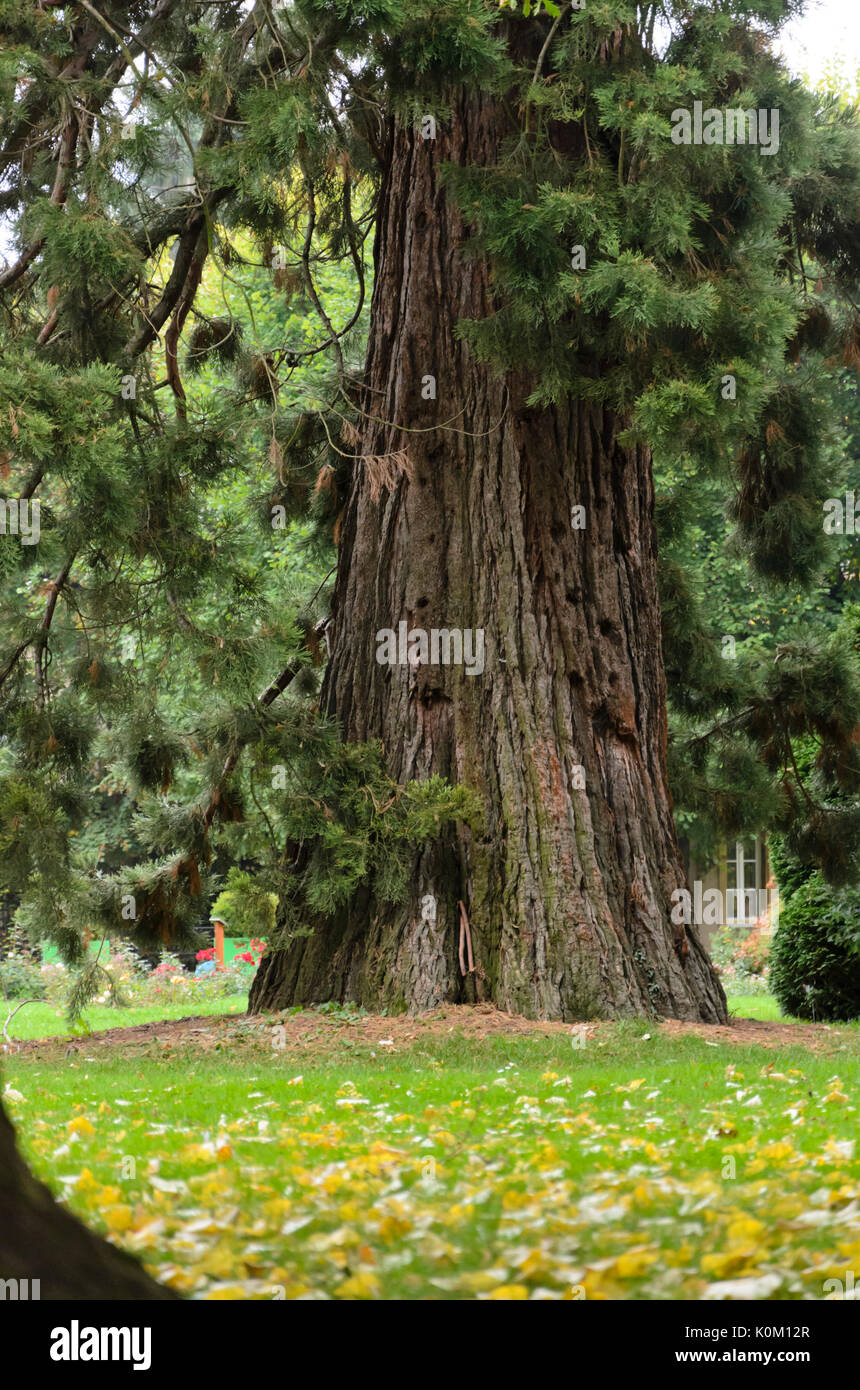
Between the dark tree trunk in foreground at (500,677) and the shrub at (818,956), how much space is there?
3.20 m

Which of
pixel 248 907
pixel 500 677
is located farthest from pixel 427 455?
pixel 248 907

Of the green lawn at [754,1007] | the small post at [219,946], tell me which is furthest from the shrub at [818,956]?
the small post at [219,946]

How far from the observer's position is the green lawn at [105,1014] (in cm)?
1376

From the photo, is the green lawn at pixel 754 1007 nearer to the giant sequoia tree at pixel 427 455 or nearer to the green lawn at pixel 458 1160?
the giant sequoia tree at pixel 427 455

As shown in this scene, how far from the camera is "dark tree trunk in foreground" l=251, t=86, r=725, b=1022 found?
776cm

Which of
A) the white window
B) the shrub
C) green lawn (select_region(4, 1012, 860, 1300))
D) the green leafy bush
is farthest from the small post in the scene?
green lawn (select_region(4, 1012, 860, 1300))

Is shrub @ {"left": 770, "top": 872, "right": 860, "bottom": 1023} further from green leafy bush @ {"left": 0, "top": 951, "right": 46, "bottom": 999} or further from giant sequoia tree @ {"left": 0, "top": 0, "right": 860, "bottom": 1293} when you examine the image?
green leafy bush @ {"left": 0, "top": 951, "right": 46, "bottom": 999}

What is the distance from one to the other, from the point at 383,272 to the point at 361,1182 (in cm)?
657

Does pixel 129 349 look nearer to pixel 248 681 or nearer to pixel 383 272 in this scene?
pixel 383 272

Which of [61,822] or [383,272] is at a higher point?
[383,272]

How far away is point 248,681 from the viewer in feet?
25.1

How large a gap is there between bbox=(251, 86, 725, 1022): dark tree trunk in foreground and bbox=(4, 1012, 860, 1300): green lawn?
1.86 feet

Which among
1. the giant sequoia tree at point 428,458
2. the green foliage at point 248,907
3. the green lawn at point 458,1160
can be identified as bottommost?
the green lawn at point 458,1160
